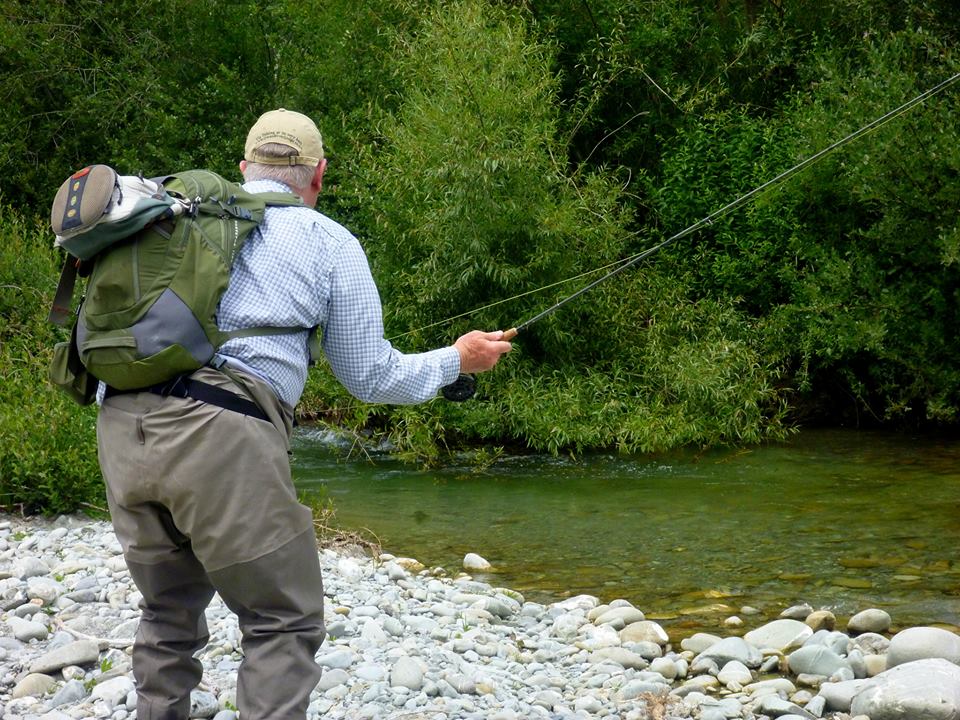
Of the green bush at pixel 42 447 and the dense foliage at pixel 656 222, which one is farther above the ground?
the dense foliage at pixel 656 222

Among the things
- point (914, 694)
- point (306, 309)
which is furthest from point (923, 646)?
point (306, 309)

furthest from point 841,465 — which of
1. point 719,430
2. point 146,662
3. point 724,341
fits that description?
point 146,662

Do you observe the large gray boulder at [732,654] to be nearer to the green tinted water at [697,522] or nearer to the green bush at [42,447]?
the green tinted water at [697,522]

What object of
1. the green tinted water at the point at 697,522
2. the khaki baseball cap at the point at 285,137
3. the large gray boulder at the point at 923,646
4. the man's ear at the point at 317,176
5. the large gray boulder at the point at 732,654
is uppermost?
the khaki baseball cap at the point at 285,137

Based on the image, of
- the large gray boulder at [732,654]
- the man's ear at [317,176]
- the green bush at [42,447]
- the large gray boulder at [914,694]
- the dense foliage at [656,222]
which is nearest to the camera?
the man's ear at [317,176]

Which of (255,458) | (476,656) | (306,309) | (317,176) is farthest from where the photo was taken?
(476,656)

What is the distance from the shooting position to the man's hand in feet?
10.6

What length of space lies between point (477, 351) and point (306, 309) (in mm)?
638

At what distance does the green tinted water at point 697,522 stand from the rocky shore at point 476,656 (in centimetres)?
53

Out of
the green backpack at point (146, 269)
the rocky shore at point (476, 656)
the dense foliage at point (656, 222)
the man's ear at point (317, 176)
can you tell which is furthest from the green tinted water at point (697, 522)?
the green backpack at point (146, 269)

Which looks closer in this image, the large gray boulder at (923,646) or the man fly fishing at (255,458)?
the man fly fishing at (255,458)

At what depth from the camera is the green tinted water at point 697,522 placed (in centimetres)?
624

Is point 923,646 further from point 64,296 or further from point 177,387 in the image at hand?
point 64,296

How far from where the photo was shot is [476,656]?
4.69 m
